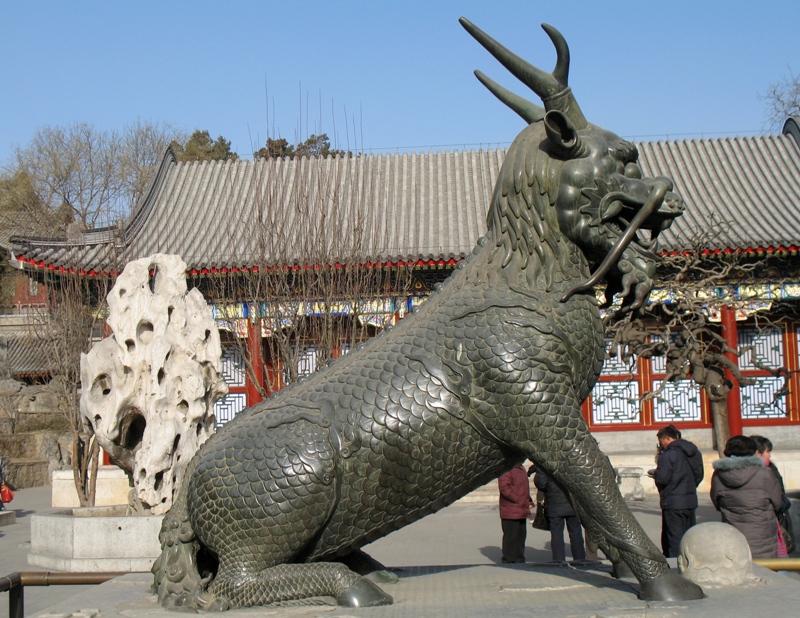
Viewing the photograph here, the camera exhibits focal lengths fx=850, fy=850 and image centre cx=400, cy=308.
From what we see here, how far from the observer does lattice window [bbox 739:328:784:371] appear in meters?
15.4

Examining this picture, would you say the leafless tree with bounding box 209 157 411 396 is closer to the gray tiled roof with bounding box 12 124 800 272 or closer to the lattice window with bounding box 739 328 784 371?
the gray tiled roof with bounding box 12 124 800 272

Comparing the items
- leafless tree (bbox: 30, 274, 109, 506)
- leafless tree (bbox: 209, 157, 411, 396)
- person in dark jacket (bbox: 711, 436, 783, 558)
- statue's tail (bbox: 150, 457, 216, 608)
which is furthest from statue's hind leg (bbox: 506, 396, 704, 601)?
leafless tree (bbox: 30, 274, 109, 506)

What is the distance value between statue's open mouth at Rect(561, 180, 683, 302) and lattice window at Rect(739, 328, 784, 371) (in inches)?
510

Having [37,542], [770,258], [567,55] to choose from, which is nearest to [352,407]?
[567,55]

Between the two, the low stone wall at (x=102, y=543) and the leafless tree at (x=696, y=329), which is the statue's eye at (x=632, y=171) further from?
the leafless tree at (x=696, y=329)

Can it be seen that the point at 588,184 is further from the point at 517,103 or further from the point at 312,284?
the point at 312,284

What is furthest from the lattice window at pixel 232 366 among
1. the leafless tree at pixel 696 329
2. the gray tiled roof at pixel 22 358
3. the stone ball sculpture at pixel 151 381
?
the gray tiled roof at pixel 22 358

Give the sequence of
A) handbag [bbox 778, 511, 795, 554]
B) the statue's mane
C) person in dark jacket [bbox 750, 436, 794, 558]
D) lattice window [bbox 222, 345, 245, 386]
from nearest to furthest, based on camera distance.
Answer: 1. the statue's mane
2. person in dark jacket [bbox 750, 436, 794, 558]
3. handbag [bbox 778, 511, 795, 554]
4. lattice window [bbox 222, 345, 245, 386]

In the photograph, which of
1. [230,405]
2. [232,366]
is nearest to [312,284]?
[232,366]

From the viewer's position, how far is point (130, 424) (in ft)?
27.6

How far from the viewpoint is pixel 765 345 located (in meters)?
15.6

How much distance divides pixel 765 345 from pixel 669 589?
1358 centimetres

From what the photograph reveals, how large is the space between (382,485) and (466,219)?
1284cm

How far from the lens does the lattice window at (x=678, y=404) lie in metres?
15.5
